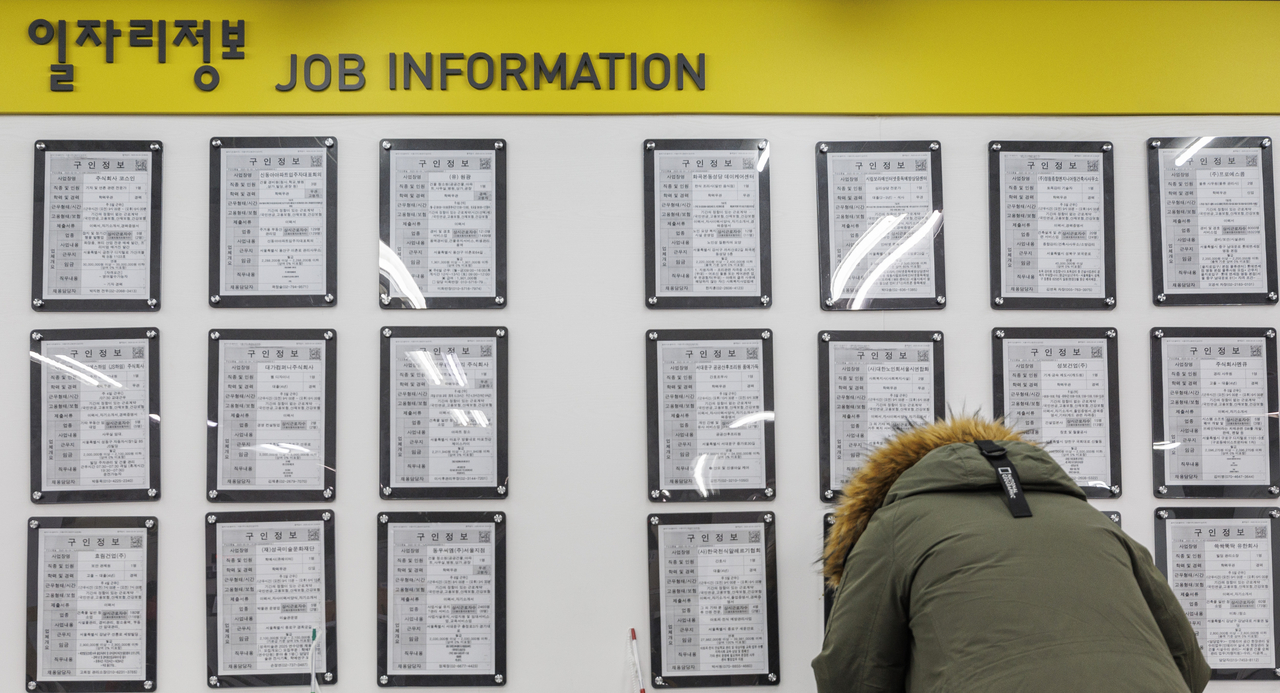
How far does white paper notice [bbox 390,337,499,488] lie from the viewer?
191cm

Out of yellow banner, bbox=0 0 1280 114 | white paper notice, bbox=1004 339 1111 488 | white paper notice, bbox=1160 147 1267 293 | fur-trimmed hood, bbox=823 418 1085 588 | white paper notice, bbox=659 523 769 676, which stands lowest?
white paper notice, bbox=659 523 769 676

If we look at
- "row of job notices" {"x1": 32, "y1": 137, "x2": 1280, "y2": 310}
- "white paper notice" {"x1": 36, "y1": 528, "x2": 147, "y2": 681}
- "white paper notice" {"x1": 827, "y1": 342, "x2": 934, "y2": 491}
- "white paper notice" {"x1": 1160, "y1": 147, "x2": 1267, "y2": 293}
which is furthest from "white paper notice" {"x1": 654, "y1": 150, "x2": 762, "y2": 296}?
"white paper notice" {"x1": 36, "y1": 528, "x2": 147, "y2": 681}

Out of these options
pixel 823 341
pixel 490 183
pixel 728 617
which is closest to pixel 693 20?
pixel 490 183

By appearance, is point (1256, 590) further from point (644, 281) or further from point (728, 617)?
point (644, 281)

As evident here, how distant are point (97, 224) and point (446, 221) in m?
0.84

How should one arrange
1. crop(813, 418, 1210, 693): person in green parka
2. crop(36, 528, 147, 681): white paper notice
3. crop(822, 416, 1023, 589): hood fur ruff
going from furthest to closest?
crop(36, 528, 147, 681): white paper notice < crop(822, 416, 1023, 589): hood fur ruff < crop(813, 418, 1210, 693): person in green parka

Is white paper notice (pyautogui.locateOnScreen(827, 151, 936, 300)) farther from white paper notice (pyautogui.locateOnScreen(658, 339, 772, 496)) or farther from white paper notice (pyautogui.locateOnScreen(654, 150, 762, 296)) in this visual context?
white paper notice (pyautogui.locateOnScreen(658, 339, 772, 496))

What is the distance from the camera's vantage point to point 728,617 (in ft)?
6.30

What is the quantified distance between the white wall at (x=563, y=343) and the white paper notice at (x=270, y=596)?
0.19ft

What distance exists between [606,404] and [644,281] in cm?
32

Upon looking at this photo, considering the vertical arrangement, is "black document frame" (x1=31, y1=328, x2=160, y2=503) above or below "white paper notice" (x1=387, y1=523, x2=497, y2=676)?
above

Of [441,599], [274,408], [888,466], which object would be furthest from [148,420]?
[888,466]

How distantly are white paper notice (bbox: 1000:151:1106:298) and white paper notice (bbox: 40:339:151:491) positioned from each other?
2138mm

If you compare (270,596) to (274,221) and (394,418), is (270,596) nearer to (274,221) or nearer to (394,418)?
(394,418)
